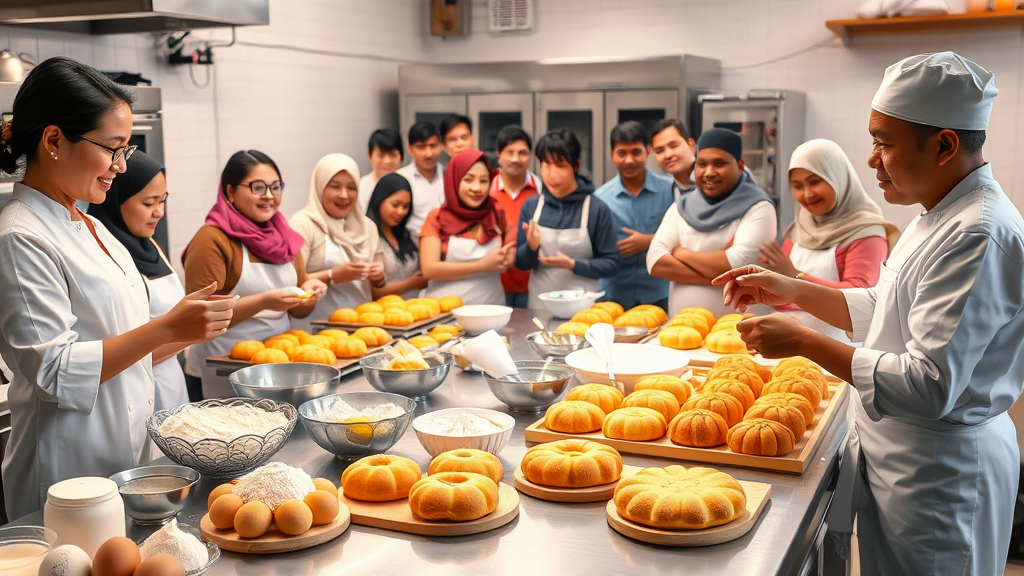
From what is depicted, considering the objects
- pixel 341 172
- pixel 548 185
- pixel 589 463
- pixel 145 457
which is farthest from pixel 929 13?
pixel 145 457

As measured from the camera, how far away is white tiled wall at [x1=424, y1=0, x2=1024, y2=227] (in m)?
5.61

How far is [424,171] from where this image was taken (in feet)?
18.7

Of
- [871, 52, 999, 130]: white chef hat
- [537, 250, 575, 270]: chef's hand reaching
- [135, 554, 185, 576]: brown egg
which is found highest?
[871, 52, 999, 130]: white chef hat

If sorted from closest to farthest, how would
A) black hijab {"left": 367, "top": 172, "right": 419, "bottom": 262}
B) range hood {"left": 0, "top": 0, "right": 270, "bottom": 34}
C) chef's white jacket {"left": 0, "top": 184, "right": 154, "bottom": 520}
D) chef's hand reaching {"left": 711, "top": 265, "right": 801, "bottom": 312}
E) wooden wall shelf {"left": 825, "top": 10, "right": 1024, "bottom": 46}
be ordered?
chef's white jacket {"left": 0, "top": 184, "right": 154, "bottom": 520}
chef's hand reaching {"left": 711, "top": 265, "right": 801, "bottom": 312}
range hood {"left": 0, "top": 0, "right": 270, "bottom": 34}
black hijab {"left": 367, "top": 172, "right": 419, "bottom": 262}
wooden wall shelf {"left": 825, "top": 10, "right": 1024, "bottom": 46}

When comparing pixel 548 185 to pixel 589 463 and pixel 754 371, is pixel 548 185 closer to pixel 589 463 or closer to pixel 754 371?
pixel 754 371

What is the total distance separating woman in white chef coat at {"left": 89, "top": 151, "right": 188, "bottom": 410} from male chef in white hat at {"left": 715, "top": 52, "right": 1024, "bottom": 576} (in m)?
1.82

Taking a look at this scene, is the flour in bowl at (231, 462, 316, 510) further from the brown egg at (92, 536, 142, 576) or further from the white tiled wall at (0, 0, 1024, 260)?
the white tiled wall at (0, 0, 1024, 260)

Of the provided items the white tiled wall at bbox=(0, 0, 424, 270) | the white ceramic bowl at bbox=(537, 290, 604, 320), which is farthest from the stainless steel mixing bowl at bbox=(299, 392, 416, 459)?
the white tiled wall at bbox=(0, 0, 424, 270)

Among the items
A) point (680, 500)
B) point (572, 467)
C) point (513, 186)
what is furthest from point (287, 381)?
point (513, 186)

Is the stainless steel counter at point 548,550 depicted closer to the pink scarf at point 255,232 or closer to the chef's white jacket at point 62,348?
the chef's white jacket at point 62,348

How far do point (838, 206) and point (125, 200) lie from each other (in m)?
2.41

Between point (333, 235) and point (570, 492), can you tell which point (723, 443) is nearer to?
point (570, 492)

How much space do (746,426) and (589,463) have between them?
0.41 metres

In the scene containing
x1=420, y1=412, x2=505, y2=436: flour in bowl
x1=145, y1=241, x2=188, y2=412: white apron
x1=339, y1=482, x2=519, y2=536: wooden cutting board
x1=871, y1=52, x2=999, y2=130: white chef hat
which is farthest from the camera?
x1=145, y1=241, x2=188, y2=412: white apron
